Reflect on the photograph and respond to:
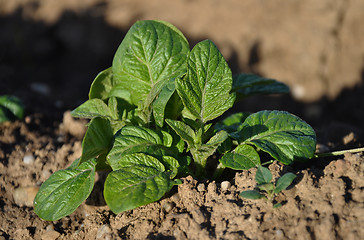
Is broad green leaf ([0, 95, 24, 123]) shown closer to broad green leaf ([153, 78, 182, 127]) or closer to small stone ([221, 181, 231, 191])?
broad green leaf ([153, 78, 182, 127])

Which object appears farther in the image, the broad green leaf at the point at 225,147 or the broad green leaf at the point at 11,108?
the broad green leaf at the point at 11,108

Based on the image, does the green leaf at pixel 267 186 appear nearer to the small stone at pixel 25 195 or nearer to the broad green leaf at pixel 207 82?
the broad green leaf at pixel 207 82

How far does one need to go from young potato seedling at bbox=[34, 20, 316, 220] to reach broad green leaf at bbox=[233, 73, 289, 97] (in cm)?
25

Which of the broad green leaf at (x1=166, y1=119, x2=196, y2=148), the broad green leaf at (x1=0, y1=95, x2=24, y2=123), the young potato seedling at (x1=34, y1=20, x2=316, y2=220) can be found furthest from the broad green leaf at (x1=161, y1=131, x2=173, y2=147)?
the broad green leaf at (x1=0, y1=95, x2=24, y2=123)

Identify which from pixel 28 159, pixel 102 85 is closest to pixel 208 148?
pixel 102 85

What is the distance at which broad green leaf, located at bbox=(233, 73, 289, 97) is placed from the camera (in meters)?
2.60

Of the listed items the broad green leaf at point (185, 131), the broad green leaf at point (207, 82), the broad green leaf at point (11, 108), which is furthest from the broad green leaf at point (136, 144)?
the broad green leaf at point (11, 108)

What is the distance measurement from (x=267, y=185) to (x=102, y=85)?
48.9 inches

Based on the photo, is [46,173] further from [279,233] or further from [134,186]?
[279,233]

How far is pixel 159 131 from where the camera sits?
7.46 feet

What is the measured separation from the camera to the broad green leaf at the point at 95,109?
227 cm

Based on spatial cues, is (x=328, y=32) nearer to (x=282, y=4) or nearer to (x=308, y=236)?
(x=282, y=4)

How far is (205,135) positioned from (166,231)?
1.91 feet

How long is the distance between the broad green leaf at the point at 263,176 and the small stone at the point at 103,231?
78 cm
